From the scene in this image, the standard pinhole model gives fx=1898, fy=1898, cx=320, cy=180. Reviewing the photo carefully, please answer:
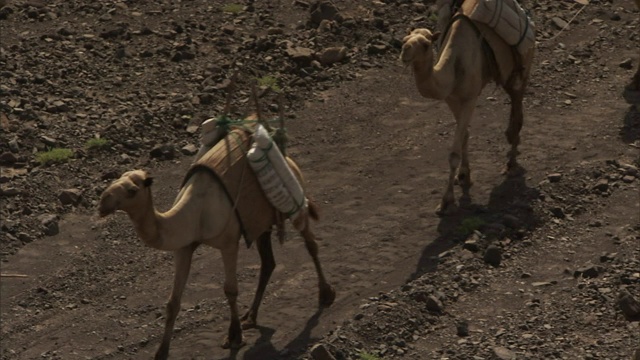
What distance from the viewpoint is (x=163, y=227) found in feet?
50.1

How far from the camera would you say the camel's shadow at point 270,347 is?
52.5 feet

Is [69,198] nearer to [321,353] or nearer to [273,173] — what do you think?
[273,173]

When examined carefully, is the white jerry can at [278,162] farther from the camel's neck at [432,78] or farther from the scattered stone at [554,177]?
the scattered stone at [554,177]

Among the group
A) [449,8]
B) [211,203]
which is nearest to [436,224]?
[449,8]

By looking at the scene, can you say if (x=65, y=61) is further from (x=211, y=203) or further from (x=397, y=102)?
(x=211, y=203)

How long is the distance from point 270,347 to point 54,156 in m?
5.16

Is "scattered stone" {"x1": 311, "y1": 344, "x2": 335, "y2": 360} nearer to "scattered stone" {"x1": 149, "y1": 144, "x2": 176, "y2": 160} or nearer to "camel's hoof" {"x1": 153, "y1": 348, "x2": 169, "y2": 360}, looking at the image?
"camel's hoof" {"x1": 153, "y1": 348, "x2": 169, "y2": 360}

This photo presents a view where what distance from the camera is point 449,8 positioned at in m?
19.4

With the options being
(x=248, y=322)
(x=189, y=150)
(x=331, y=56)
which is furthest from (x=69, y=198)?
(x=331, y=56)

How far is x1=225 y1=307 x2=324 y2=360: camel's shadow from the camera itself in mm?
16000

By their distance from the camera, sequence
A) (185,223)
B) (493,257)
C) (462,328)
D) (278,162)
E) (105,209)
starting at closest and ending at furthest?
1. (105,209)
2. (185,223)
3. (278,162)
4. (462,328)
5. (493,257)

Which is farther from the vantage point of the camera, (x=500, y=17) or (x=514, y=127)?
(x=514, y=127)

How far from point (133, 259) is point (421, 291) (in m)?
3.06

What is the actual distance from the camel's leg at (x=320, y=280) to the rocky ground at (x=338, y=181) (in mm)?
150
